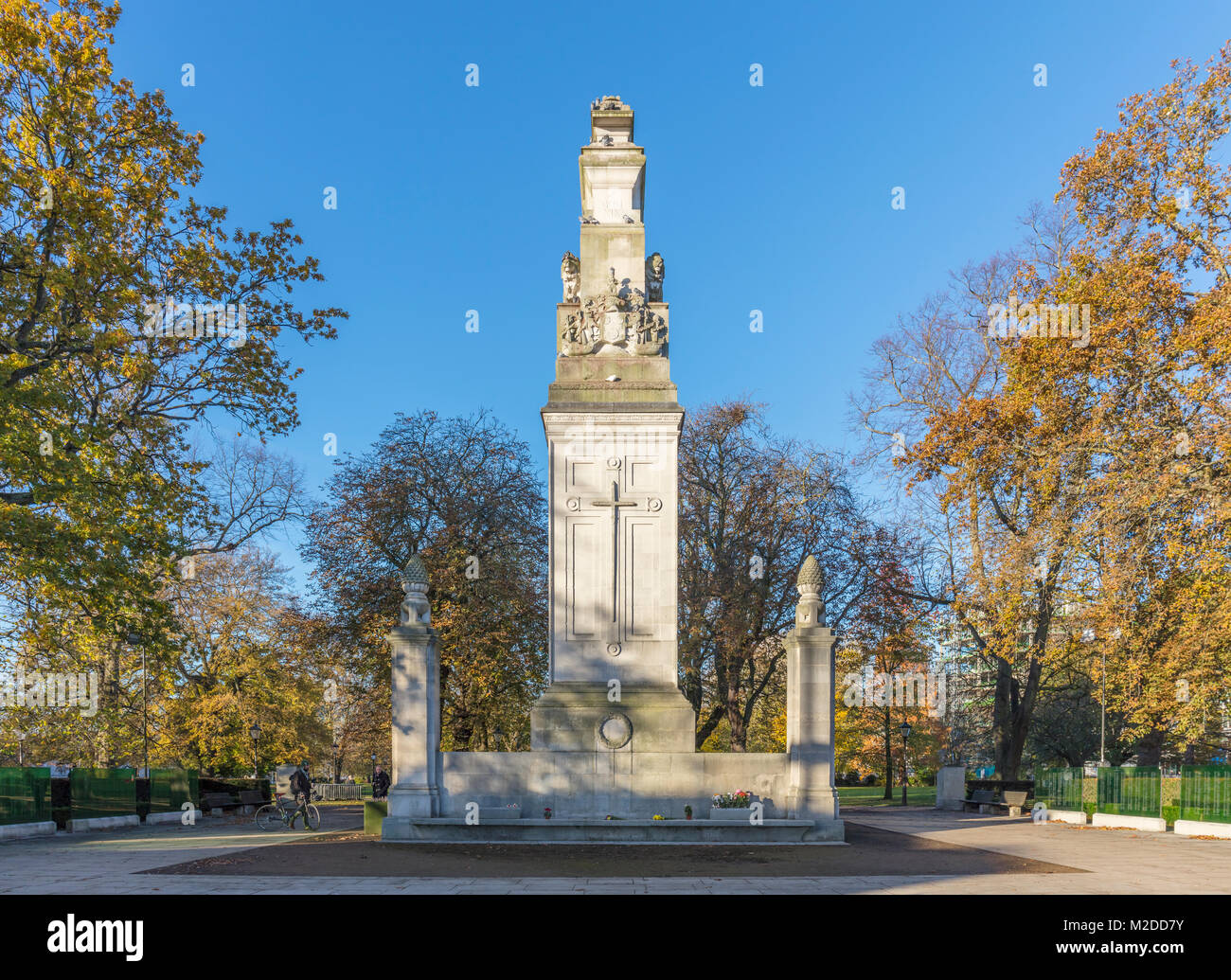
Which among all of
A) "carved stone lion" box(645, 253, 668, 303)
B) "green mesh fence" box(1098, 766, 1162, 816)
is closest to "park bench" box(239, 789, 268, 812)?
"carved stone lion" box(645, 253, 668, 303)

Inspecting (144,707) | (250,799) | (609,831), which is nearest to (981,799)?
(609,831)

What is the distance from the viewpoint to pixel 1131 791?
78.6 feet

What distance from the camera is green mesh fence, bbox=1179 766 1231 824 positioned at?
21.2 meters

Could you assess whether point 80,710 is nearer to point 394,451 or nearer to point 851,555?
point 394,451

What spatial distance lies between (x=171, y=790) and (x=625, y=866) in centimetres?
2177

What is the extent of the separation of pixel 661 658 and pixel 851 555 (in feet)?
58.0

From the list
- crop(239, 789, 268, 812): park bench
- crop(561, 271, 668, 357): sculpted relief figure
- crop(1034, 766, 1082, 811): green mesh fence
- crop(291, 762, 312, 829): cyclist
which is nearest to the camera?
crop(561, 271, 668, 357): sculpted relief figure

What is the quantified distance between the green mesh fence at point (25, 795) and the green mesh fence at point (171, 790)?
19.2 feet

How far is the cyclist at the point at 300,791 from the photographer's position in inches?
893

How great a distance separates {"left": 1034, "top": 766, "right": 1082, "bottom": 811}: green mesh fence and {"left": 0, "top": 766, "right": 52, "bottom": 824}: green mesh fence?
26798 mm

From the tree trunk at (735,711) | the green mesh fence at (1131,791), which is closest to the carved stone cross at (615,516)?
the green mesh fence at (1131,791)

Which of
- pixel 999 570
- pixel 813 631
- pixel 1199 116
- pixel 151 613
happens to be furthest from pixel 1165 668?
pixel 151 613

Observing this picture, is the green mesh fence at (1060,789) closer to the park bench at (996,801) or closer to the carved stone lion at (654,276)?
the park bench at (996,801)

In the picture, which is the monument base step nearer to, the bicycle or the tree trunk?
the bicycle
